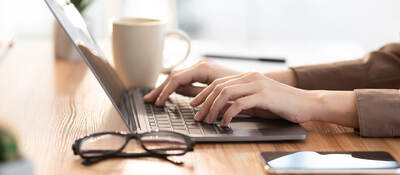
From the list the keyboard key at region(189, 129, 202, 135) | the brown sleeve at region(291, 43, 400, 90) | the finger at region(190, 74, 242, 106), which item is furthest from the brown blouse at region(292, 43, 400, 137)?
the keyboard key at region(189, 129, 202, 135)

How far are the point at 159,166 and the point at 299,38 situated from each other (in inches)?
128

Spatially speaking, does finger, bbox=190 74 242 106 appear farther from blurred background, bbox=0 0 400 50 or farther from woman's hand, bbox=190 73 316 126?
blurred background, bbox=0 0 400 50

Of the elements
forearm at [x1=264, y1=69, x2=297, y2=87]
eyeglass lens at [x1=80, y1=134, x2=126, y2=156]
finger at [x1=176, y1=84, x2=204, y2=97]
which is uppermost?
→ eyeglass lens at [x1=80, y1=134, x2=126, y2=156]

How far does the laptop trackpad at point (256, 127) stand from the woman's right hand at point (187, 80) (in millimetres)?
174

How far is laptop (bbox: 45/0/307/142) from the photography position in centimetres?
91

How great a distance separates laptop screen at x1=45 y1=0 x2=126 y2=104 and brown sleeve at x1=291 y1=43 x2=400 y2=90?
41 cm

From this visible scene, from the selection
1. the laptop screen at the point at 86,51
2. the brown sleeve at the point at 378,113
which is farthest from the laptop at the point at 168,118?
the brown sleeve at the point at 378,113

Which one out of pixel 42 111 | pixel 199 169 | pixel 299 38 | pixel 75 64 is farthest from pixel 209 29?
pixel 199 169

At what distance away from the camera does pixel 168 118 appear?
1019 mm

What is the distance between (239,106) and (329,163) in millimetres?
195

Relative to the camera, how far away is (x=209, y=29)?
402cm

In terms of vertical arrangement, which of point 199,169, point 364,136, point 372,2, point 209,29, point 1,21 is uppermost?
point 1,21

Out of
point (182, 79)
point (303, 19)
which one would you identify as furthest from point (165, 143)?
point (303, 19)

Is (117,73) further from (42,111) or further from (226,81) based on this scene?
(226,81)
